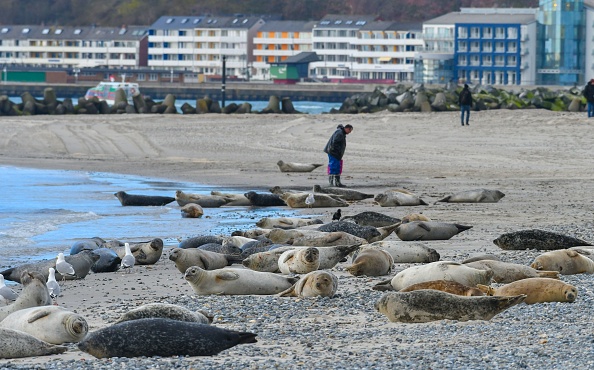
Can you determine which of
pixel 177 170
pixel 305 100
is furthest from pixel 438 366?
pixel 305 100

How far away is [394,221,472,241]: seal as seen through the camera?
11.7 meters

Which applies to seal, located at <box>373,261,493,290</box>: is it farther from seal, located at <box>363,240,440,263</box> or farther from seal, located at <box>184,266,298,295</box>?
seal, located at <box>363,240,440,263</box>

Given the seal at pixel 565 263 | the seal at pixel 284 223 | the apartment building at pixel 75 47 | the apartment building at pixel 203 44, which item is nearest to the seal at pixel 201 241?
the seal at pixel 284 223

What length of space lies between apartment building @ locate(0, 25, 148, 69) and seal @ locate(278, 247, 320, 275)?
124863mm

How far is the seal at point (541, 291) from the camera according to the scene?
7832 millimetres

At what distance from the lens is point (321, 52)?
125938mm

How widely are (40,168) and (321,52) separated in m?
104

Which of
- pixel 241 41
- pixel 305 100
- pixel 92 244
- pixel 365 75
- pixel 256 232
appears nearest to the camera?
pixel 92 244

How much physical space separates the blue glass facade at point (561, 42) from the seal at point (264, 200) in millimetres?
75471

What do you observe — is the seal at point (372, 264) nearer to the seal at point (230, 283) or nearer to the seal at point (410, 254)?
the seal at point (410, 254)

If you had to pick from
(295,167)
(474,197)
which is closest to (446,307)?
(474,197)

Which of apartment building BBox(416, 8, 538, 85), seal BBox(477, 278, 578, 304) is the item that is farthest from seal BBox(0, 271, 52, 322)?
apartment building BBox(416, 8, 538, 85)

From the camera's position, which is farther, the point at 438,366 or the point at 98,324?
the point at 98,324

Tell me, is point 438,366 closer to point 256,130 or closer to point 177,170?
point 177,170
